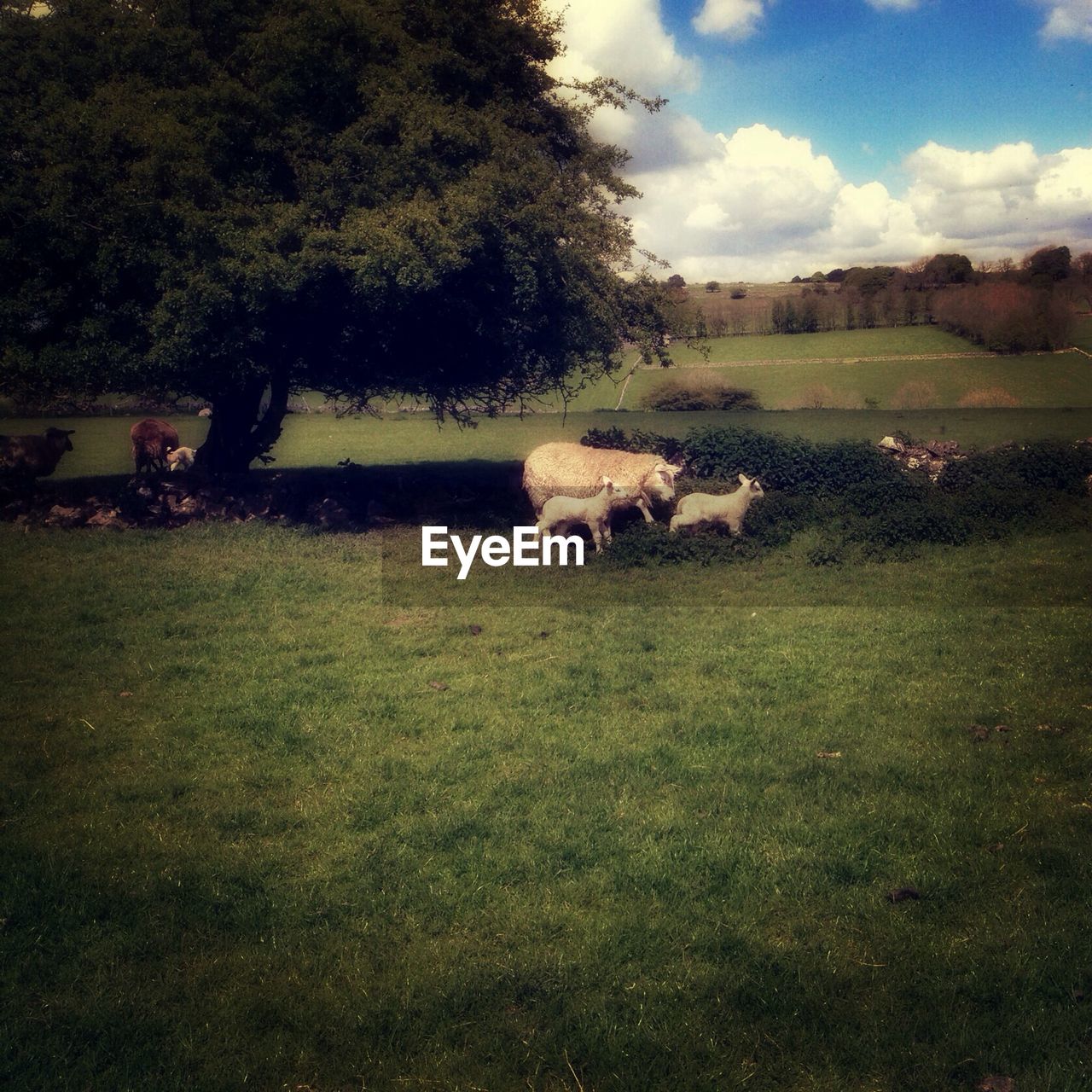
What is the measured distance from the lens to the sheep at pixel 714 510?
14.7 metres

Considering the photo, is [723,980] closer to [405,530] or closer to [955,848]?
[955,848]

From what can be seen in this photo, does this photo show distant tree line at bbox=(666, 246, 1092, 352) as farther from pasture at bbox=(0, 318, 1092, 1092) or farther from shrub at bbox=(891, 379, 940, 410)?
pasture at bbox=(0, 318, 1092, 1092)

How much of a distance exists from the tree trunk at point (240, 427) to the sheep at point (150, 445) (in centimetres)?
398

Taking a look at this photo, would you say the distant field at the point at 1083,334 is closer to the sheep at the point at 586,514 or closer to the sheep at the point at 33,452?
the sheep at the point at 586,514

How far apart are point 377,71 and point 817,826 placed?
15596mm

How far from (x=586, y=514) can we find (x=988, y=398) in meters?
16.9

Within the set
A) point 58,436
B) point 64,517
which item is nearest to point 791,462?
point 64,517

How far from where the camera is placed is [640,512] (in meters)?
16.1

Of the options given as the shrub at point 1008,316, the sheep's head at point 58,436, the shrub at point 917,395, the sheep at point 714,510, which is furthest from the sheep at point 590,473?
the shrub at point 1008,316

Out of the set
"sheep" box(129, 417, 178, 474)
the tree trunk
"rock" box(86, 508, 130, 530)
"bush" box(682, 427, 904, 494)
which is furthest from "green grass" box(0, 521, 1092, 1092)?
"sheep" box(129, 417, 178, 474)

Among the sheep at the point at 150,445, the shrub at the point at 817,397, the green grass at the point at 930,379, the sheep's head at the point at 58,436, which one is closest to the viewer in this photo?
the sheep's head at the point at 58,436

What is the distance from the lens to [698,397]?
33.3m

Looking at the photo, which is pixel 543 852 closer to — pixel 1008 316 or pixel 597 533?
pixel 597 533

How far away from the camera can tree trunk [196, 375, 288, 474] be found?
1952 centimetres
